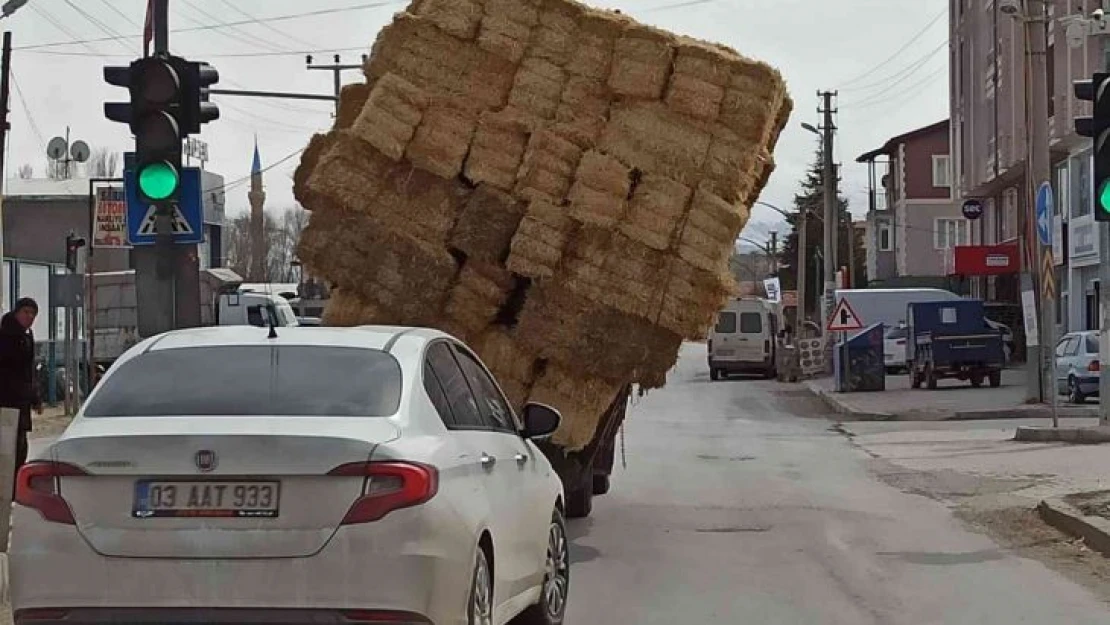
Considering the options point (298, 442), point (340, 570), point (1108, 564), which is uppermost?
point (298, 442)

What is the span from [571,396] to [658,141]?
2.06 meters

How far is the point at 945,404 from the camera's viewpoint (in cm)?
3256

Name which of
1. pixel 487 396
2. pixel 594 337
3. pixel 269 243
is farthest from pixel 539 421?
pixel 269 243

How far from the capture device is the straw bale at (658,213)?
466 inches

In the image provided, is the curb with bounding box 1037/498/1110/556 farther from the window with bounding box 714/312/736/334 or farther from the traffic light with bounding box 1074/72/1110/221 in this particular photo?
the window with bounding box 714/312/736/334

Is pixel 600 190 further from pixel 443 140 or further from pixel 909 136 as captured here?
pixel 909 136

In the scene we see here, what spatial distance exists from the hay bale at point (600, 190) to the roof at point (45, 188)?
2330 inches

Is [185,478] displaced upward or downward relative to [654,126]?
downward

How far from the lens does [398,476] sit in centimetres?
603

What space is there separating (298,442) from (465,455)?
0.88 meters

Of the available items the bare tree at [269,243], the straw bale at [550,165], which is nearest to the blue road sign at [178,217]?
Answer: the straw bale at [550,165]

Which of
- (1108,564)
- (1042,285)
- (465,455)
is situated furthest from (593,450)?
(1042,285)

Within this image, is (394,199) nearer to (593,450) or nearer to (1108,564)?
(593,450)

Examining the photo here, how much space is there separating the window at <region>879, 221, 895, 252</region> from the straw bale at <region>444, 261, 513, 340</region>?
80.9 metres
